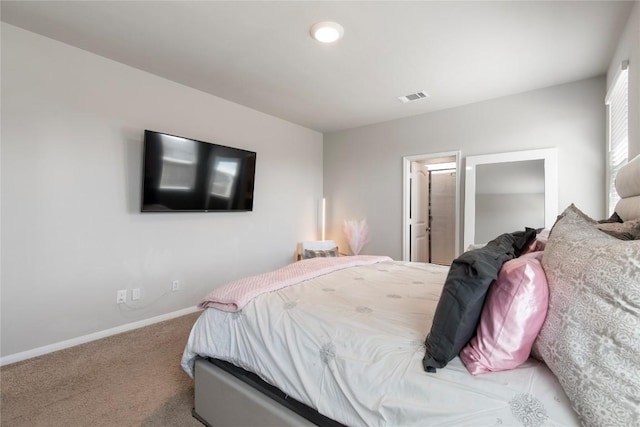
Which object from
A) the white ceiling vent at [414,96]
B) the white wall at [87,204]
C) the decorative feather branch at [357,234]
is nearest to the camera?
the white wall at [87,204]

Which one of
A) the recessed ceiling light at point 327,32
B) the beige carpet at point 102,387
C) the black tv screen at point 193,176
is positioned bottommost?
the beige carpet at point 102,387

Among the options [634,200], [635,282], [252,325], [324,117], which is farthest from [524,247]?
[324,117]

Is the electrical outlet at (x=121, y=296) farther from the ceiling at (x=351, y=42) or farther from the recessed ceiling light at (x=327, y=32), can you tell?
the recessed ceiling light at (x=327, y=32)

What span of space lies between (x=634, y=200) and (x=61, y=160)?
3.87 meters

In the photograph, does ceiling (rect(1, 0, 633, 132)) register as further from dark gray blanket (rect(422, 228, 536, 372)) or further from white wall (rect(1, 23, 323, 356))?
dark gray blanket (rect(422, 228, 536, 372))

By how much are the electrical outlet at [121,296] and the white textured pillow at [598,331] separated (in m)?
3.24

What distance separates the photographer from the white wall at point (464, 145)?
2918mm

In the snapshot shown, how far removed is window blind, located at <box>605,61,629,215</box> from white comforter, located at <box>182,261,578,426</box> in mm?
1937

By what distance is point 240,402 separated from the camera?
4.72 feet

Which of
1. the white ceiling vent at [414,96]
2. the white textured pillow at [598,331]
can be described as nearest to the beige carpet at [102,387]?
the white textured pillow at [598,331]

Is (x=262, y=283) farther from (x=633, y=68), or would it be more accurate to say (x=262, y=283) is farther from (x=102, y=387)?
(x=633, y=68)

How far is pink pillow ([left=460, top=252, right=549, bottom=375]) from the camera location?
2.94 feet

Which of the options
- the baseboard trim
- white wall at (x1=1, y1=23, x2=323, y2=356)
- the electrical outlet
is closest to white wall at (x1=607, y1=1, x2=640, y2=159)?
the baseboard trim

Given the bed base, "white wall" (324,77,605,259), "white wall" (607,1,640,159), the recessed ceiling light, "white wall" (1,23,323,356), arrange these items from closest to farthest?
the bed base, "white wall" (607,1,640,159), the recessed ceiling light, "white wall" (1,23,323,356), "white wall" (324,77,605,259)
